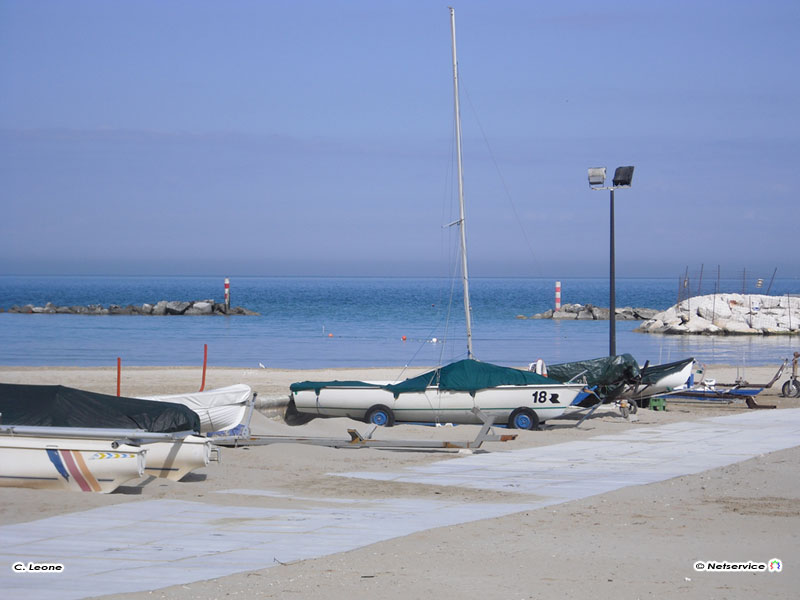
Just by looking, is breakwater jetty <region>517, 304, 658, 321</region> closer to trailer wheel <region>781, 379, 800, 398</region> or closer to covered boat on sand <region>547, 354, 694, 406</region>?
trailer wheel <region>781, 379, 800, 398</region>

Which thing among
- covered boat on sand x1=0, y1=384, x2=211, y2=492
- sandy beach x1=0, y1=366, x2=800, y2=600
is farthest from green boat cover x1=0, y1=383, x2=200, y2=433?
sandy beach x1=0, y1=366, x2=800, y2=600

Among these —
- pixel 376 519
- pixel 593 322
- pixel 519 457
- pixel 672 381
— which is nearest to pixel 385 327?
pixel 593 322

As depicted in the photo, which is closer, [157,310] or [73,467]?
[73,467]

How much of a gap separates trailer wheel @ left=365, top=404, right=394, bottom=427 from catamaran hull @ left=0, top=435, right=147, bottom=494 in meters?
9.03

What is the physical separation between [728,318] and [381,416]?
55895 millimetres

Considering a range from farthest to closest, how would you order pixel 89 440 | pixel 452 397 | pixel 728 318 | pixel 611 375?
pixel 728 318, pixel 611 375, pixel 452 397, pixel 89 440

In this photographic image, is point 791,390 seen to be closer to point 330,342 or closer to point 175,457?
point 175,457

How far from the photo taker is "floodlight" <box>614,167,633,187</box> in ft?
80.5

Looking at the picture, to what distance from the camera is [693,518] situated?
36.4 ft

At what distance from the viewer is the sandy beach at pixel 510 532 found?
26.6 ft

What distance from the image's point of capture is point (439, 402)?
2070 centimetres

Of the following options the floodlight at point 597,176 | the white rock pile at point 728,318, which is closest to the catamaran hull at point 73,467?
the floodlight at point 597,176

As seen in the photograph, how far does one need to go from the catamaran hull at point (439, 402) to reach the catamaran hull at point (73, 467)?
30.2ft

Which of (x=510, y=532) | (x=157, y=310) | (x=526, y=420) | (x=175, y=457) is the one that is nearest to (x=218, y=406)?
(x=175, y=457)
